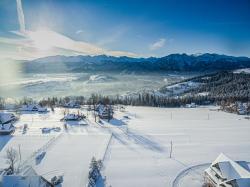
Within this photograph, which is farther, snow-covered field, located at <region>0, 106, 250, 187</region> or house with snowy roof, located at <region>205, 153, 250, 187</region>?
snow-covered field, located at <region>0, 106, 250, 187</region>

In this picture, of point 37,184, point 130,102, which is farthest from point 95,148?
point 130,102

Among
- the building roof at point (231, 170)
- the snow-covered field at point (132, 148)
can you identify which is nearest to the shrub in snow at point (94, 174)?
the snow-covered field at point (132, 148)

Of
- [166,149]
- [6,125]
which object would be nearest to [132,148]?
[166,149]

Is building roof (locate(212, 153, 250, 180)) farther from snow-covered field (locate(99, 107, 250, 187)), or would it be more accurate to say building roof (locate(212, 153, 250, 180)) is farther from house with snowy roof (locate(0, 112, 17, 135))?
house with snowy roof (locate(0, 112, 17, 135))

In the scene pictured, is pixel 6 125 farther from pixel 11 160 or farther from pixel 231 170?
pixel 231 170

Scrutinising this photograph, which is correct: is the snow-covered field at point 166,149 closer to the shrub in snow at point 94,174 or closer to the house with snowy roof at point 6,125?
the shrub in snow at point 94,174

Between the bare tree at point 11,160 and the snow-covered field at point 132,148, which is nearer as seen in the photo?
the bare tree at point 11,160

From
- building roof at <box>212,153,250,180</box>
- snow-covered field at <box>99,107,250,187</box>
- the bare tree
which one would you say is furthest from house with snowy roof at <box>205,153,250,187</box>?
the bare tree
